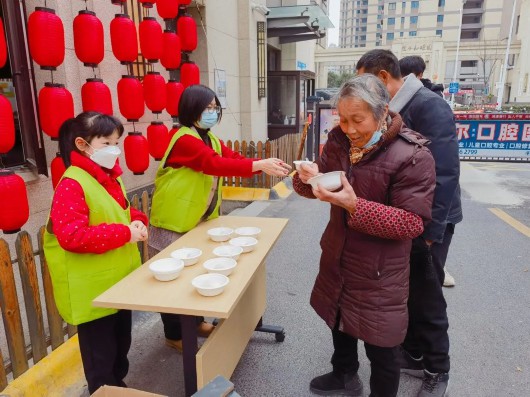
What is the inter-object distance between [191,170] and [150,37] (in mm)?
2706

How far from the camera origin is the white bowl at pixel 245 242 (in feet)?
8.05

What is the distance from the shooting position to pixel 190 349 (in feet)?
6.86

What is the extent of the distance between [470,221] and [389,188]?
513 centimetres

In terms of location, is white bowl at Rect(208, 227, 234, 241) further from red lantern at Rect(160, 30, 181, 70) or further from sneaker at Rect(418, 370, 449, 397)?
red lantern at Rect(160, 30, 181, 70)

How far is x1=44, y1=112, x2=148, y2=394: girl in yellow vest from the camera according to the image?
192 centimetres

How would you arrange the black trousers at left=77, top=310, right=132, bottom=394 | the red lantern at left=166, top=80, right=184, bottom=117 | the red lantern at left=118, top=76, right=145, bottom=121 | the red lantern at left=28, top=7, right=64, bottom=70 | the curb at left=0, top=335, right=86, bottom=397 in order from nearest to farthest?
the black trousers at left=77, top=310, right=132, bottom=394 → the curb at left=0, top=335, right=86, bottom=397 → the red lantern at left=28, top=7, right=64, bottom=70 → the red lantern at left=118, top=76, right=145, bottom=121 → the red lantern at left=166, top=80, right=184, bottom=117

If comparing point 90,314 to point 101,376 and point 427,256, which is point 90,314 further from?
point 427,256

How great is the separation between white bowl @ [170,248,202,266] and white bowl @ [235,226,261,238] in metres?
0.41

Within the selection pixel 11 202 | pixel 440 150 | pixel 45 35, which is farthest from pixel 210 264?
pixel 45 35

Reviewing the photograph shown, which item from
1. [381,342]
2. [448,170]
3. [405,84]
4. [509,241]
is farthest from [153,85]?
[509,241]

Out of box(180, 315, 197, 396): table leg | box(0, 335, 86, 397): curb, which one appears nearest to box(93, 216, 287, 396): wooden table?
box(180, 315, 197, 396): table leg

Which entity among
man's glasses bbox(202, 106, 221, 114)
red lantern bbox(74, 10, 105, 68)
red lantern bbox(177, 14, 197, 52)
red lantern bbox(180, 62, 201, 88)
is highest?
red lantern bbox(177, 14, 197, 52)

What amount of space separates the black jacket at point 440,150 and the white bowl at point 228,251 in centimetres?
110

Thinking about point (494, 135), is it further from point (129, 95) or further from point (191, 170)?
point (191, 170)
